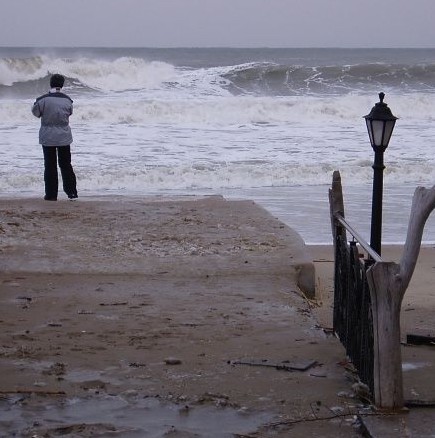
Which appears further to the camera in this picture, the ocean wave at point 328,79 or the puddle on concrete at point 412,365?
the ocean wave at point 328,79

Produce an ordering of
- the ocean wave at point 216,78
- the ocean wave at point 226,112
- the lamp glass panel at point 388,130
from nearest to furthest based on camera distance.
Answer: the lamp glass panel at point 388,130, the ocean wave at point 226,112, the ocean wave at point 216,78

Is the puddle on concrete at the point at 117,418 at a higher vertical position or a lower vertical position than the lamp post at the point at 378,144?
lower

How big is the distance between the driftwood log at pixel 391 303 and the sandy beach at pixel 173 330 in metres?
0.24

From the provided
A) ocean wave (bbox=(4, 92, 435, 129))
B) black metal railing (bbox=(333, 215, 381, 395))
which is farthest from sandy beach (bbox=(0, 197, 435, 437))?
ocean wave (bbox=(4, 92, 435, 129))

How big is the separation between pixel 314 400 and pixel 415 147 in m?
17.5

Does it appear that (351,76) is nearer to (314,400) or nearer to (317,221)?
(317,221)

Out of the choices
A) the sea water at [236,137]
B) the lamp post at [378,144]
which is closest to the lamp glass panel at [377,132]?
the lamp post at [378,144]

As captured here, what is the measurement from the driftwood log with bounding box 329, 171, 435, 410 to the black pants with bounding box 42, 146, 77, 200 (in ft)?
24.7

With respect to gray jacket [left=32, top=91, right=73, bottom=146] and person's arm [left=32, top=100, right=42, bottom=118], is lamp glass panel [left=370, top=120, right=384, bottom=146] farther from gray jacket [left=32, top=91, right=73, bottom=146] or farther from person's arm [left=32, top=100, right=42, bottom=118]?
person's arm [left=32, top=100, right=42, bottom=118]

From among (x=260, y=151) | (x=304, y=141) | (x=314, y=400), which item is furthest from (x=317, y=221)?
(x=304, y=141)

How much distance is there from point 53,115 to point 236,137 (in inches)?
499

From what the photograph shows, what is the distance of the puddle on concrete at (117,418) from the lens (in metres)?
4.31

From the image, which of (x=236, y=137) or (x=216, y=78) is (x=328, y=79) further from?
(x=236, y=137)

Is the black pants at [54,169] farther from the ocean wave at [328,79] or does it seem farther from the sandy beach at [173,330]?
the ocean wave at [328,79]
